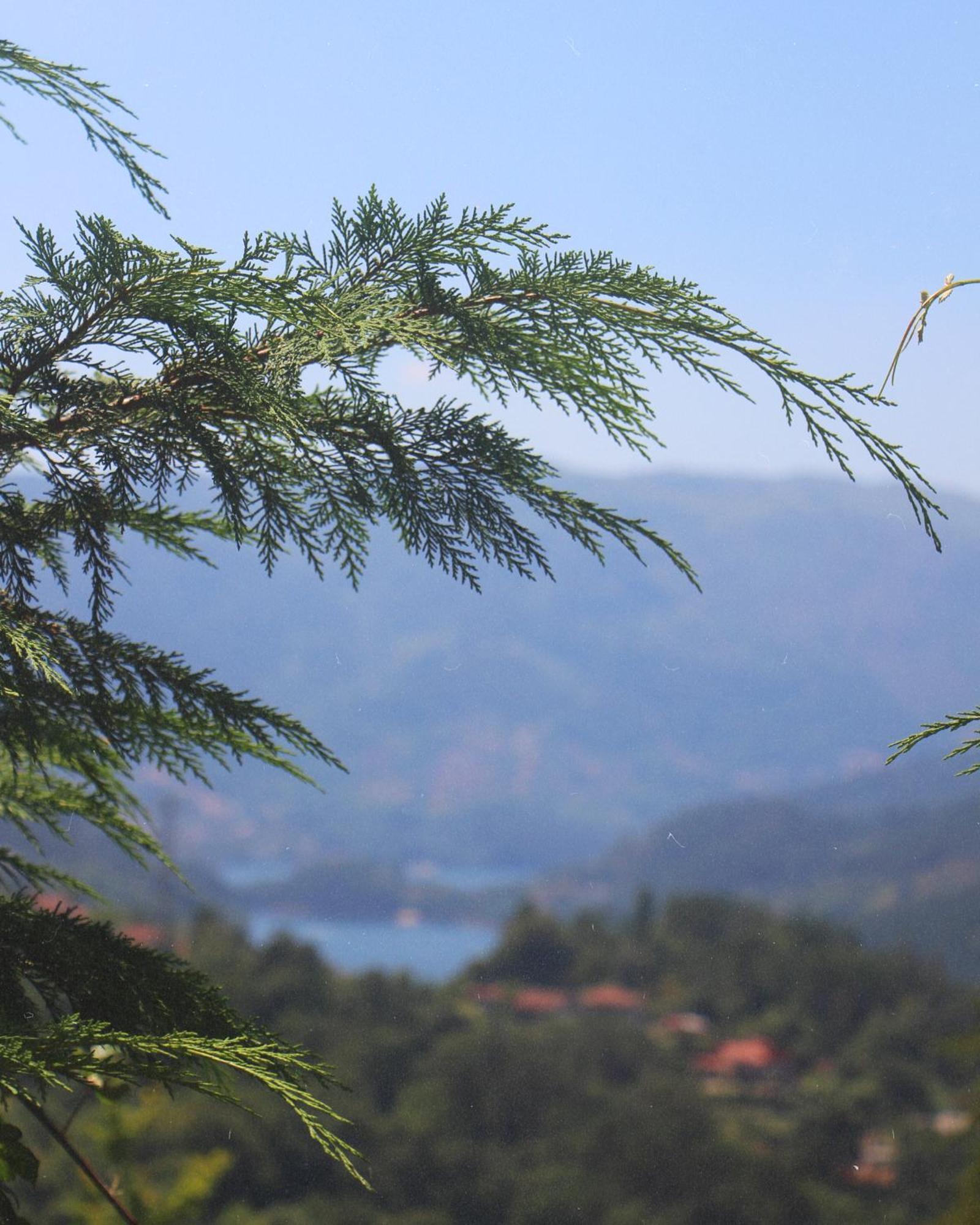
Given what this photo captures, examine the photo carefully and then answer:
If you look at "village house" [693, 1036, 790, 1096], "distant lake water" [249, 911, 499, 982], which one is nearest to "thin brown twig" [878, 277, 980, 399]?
"village house" [693, 1036, 790, 1096]

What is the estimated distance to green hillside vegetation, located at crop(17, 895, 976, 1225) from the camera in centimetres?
275

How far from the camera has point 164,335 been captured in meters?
0.99

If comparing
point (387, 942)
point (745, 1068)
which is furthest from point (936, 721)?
point (387, 942)

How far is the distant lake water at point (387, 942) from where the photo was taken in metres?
3.52

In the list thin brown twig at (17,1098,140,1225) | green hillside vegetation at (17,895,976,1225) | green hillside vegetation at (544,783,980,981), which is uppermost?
green hillside vegetation at (544,783,980,981)

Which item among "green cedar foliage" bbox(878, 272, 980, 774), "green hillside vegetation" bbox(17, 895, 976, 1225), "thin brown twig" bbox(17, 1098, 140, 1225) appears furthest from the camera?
"green hillside vegetation" bbox(17, 895, 976, 1225)

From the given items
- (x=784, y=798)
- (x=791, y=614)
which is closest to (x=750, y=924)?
(x=784, y=798)

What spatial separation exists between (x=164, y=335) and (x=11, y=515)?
228 mm

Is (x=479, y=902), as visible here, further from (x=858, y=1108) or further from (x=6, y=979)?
(x=6, y=979)

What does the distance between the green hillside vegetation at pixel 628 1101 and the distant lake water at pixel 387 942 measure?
0.15 m

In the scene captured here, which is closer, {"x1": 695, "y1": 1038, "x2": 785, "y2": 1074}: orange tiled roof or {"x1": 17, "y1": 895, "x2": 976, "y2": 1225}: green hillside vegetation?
{"x1": 17, "y1": 895, "x2": 976, "y2": 1225}: green hillside vegetation

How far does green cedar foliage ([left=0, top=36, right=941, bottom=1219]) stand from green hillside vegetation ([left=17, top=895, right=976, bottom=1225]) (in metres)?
1.91

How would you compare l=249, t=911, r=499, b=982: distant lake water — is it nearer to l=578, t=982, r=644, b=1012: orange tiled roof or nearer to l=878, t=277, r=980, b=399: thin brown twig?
l=578, t=982, r=644, b=1012: orange tiled roof

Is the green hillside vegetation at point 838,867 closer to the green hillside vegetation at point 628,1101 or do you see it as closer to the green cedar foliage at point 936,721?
the green hillside vegetation at point 628,1101
